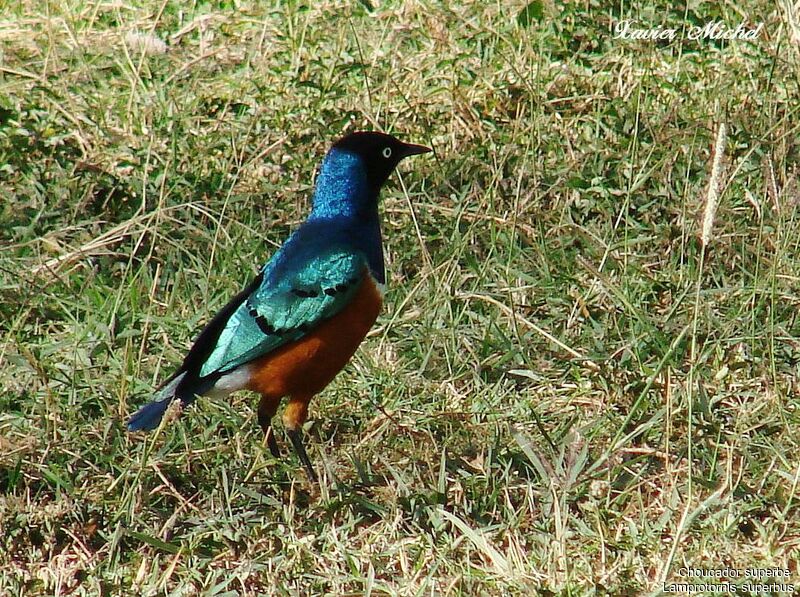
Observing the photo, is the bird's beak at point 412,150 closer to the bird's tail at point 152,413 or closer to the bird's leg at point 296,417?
the bird's leg at point 296,417

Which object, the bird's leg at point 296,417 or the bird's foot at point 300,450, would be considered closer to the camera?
the bird's foot at point 300,450

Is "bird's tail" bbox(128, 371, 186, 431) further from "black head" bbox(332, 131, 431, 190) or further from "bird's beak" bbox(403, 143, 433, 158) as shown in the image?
"bird's beak" bbox(403, 143, 433, 158)

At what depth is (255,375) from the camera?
430cm

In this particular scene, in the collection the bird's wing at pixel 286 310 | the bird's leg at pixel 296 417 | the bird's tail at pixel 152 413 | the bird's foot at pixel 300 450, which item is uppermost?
the bird's wing at pixel 286 310

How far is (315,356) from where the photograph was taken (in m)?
4.25

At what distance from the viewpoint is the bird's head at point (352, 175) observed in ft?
15.1

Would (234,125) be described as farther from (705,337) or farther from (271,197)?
(705,337)

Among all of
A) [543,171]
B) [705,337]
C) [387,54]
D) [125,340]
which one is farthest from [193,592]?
[387,54]

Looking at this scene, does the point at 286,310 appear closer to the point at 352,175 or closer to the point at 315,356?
the point at 315,356

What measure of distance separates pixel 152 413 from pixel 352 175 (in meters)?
1.10

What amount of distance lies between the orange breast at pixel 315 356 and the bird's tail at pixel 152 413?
10.3 inches

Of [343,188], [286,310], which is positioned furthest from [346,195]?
[286,310]

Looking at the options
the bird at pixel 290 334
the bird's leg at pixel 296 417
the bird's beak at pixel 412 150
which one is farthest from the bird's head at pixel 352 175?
the bird's leg at pixel 296 417

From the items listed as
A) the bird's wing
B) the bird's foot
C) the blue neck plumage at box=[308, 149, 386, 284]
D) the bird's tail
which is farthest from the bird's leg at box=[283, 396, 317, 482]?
the blue neck plumage at box=[308, 149, 386, 284]
